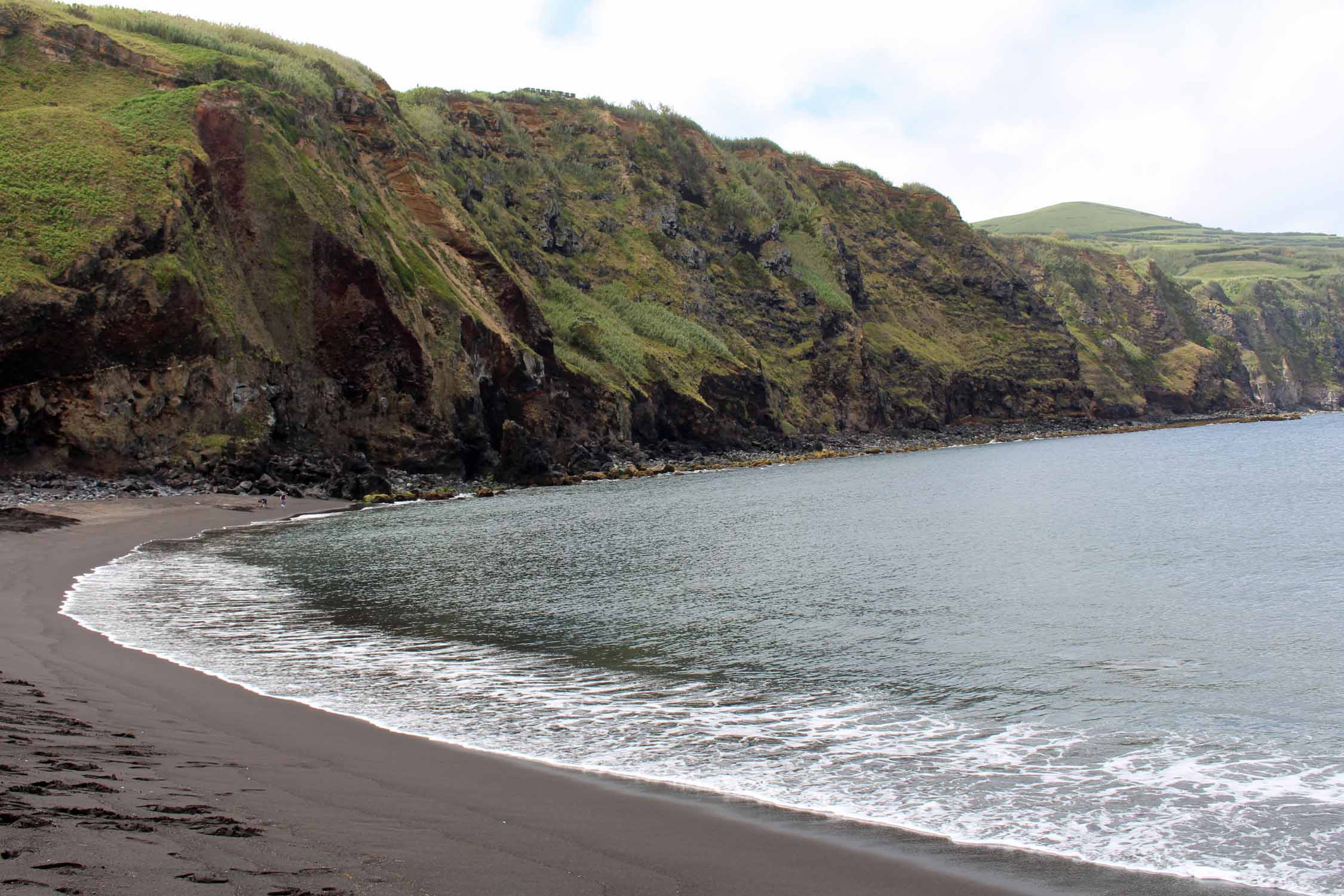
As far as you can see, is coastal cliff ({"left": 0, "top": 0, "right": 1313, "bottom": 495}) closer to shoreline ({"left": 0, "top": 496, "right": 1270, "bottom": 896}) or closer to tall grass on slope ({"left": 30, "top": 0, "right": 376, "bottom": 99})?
tall grass on slope ({"left": 30, "top": 0, "right": 376, "bottom": 99})

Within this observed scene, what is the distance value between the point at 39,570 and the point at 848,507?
96.2 ft

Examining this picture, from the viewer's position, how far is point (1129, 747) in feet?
31.7

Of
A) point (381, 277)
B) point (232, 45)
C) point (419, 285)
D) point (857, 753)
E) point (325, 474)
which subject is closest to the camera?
point (857, 753)

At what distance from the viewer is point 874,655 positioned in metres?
14.6

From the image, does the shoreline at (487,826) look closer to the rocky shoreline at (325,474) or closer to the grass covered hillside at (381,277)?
the rocky shoreline at (325,474)

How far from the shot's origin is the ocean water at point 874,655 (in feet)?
27.2

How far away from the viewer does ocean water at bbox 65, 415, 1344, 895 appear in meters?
8.30

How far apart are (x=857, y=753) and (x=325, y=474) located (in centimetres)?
4328

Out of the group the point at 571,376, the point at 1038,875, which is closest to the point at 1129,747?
the point at 1038,875

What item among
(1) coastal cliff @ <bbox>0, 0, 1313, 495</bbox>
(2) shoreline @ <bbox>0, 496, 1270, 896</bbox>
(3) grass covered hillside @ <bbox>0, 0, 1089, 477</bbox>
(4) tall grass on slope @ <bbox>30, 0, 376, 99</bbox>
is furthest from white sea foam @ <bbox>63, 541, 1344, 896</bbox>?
(4) tall grass on slope @ <bbox>30, 0, 376, 99</bbox>

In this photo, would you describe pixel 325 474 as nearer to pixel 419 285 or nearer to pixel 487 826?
pixel 419 285

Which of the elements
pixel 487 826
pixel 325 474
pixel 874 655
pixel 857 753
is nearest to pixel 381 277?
pixel 325 474

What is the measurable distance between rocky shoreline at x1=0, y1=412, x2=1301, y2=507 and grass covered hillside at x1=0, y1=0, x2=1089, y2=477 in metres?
1.02

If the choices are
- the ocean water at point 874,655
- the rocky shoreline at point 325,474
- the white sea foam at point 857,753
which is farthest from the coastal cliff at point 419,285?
the white sea foam at point 857,753
